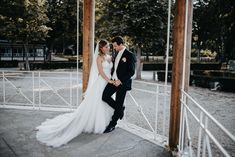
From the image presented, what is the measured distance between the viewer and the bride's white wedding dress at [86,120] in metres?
5.59

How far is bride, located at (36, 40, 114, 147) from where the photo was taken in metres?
Answer: 5.64

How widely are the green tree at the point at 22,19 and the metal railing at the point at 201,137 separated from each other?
1918cm

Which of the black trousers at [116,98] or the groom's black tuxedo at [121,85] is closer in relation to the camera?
the groom's black tuxedo at [121,85]

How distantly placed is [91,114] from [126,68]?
48.8 inches

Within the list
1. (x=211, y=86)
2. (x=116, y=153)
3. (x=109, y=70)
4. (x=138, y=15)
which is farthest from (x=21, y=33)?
(x=116, y=153)

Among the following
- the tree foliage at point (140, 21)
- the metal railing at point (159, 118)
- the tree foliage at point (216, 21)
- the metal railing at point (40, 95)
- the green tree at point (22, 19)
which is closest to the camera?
→ the metal railing at point (159, 118)

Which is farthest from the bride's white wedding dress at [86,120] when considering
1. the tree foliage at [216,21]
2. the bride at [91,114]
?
the tree foliage at [216,21]

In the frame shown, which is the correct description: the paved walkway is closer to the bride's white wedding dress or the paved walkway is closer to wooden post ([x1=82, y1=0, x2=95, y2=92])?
the bride's white wedding dress

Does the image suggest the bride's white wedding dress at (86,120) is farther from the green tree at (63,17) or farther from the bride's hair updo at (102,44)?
the green tree at (63,17)

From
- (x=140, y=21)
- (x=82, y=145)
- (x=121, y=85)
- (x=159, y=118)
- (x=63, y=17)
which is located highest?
(x=63, y=17)

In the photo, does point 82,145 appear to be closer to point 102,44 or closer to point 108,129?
point 108,129

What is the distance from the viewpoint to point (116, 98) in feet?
19.8

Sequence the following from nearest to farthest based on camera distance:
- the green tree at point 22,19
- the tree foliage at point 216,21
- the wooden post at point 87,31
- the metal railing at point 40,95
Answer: the wooden post at point 87,31 → the metal railing at point 40,95 → the green tree at point 22,19 → the tree foliage at point 216,21

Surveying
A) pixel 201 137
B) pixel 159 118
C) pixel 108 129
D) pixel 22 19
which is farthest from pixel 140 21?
pixel 108 129
